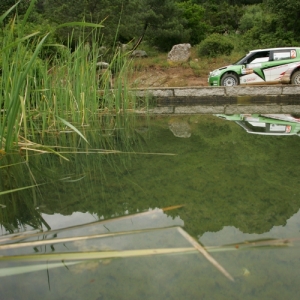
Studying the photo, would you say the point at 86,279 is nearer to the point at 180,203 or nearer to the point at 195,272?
the point at 195,272

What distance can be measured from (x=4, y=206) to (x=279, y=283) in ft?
2.63

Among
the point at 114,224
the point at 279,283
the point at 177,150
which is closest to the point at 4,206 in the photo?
the point at 114,224

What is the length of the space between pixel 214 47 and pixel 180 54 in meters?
1.28

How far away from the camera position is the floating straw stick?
687 millimetres

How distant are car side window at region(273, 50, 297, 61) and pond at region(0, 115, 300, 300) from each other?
7633mm

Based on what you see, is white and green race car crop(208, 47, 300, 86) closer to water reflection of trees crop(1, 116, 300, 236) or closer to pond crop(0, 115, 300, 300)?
water reflection of trees crop(1, 116, 300, 236)

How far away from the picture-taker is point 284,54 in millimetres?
8812

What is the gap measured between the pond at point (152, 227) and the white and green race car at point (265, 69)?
24.6 ft

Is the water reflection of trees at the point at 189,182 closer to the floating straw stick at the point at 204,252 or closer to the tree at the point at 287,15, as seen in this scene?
the floating straw stick at the point at 204,252

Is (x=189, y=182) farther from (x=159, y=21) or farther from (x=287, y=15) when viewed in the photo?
(x=287, y=15)

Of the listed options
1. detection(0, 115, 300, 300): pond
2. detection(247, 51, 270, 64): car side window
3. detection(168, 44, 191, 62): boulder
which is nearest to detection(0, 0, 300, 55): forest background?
detection(168, 44, 191, 62): boulder

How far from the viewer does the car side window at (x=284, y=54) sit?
8773 mm

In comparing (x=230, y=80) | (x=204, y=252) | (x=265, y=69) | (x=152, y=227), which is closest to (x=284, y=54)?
(x=265, y=69)

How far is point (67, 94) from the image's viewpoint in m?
3.01
